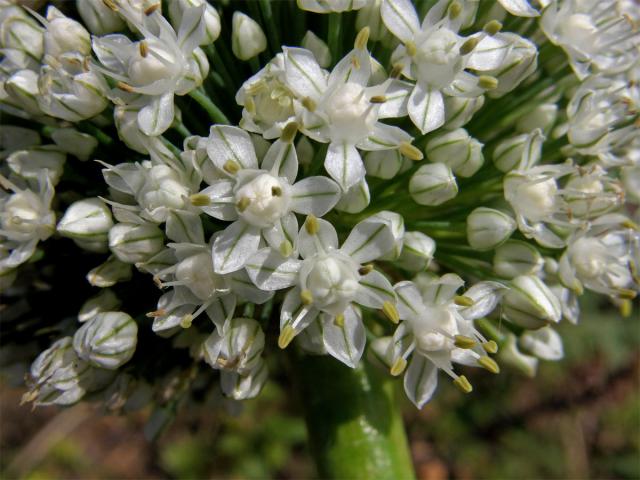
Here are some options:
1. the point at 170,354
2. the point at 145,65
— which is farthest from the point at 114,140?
the point at 170,354

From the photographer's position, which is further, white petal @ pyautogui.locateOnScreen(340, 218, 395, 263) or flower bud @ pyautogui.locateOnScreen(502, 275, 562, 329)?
flower bud @ pyautogui.locateOnScreen(502, 275, 562, 329)

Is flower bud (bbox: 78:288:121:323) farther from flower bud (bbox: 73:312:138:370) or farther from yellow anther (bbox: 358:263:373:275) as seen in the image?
yellow anther (bbox: 358:263:373:275)

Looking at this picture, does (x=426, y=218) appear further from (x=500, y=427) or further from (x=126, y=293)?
(x=500, y=427)

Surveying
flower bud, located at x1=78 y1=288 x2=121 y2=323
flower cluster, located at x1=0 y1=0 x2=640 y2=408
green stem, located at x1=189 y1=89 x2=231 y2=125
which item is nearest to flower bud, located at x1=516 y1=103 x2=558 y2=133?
flower cluster, located at x1=0 y1=0 x2=640 y2=408

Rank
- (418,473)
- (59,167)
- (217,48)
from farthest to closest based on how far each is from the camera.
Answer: (418,473)
(217,48)
(59,167)

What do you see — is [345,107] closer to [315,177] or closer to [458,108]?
[315,177]

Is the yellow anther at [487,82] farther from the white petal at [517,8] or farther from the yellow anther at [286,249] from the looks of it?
the yellow anther at [286,249]
